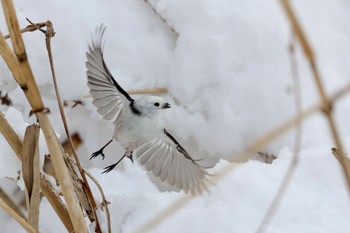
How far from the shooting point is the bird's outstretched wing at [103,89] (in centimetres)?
83

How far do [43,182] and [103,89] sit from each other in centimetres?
18

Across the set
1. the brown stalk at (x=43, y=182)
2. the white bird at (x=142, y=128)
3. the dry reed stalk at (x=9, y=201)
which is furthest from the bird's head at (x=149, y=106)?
the dry reed stalk at (x=9, y=201)

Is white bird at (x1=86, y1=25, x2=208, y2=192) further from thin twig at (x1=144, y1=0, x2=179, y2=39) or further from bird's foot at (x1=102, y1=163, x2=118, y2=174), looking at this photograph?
thin twig at (x1=144, y1=0, x2=179, y2=39)

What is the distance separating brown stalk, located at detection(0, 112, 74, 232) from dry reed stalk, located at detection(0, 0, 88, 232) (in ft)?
0.24

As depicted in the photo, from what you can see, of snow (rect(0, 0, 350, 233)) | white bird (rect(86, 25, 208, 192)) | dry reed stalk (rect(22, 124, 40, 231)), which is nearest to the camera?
dry reed stalk (rect(22, 124, 40, 231))

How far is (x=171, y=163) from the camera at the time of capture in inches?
31.3

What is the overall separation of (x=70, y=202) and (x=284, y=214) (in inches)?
12.8

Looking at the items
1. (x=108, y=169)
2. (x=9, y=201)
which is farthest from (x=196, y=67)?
(x=9, y=201)

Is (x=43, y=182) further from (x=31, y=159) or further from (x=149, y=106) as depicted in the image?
(x=149, y=106)

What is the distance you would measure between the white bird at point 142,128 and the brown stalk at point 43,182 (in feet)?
0.42

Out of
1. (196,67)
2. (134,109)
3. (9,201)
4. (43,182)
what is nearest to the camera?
(43,182)

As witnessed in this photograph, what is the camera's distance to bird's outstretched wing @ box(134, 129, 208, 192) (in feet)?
2.48

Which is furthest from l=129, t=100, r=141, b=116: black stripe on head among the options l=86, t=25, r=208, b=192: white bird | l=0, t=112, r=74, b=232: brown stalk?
l=0, t=112, r=74, b=232: brown stalk

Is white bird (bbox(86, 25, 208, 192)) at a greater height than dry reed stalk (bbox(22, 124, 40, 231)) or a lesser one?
greater
